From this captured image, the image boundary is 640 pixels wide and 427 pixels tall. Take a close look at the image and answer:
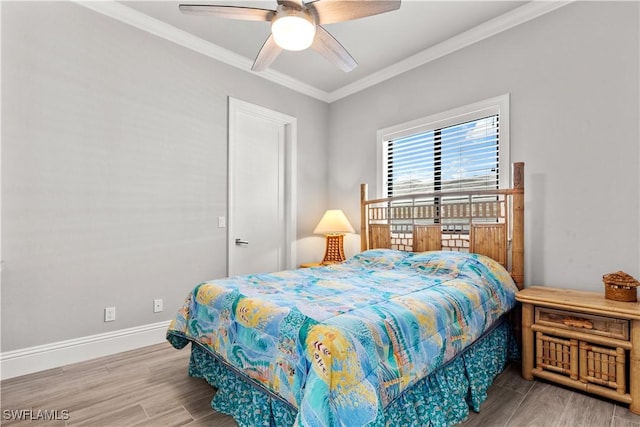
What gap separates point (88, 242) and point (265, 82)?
8.33 ft

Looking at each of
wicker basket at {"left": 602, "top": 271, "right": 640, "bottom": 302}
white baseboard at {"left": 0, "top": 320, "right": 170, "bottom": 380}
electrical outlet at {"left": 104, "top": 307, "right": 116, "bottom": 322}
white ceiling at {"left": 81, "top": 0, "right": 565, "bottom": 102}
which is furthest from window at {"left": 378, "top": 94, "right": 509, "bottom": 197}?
electrical outlet at {"left": 104, "top": 307, "right": 116, "bottom": 322}

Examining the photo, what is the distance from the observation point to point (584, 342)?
204 cm

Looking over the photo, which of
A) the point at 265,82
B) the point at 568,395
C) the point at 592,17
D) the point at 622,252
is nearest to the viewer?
the point at 568,395

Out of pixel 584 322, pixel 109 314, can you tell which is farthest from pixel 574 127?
pixel 109 314

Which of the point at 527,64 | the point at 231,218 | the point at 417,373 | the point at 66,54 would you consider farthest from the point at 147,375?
the point at 527,64

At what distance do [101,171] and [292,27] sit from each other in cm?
203

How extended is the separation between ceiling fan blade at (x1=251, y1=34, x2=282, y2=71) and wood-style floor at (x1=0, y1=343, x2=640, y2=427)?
7.63 feet

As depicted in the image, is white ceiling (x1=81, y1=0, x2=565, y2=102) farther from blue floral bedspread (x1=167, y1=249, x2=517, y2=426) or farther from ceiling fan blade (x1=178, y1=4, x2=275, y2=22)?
blue floral bedspread (x1=167, y1=249, x2=517, y2=426)

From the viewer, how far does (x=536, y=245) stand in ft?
8.71

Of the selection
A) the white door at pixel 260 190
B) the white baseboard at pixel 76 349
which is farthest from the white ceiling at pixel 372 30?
the white baseboard at pixel 76 349

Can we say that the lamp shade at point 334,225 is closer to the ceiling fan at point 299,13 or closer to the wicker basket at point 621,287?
the ceiling fan at point 299,13

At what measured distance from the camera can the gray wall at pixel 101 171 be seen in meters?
2.36

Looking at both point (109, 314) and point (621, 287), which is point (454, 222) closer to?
point (621, 287)

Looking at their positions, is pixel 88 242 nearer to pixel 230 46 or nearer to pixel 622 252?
pixel 230 46
